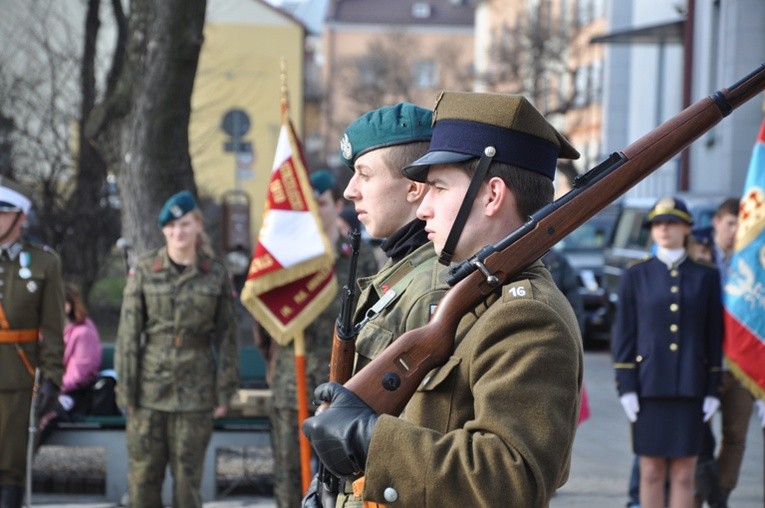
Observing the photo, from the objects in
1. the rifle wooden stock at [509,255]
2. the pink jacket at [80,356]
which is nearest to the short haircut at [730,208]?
the pink jacket at [80,356]

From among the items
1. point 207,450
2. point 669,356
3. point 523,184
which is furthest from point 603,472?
point 523,184

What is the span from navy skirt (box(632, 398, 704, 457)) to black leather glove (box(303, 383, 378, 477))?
4830 mm

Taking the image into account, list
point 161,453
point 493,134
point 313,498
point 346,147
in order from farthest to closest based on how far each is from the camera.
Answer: point 161,453 < point 346,147 < point 313,498 < point 493,134

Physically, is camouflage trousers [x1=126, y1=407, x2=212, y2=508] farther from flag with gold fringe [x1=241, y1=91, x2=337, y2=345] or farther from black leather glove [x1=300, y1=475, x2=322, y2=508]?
black leather glove [x1=300, y1=475, x2=322, y2=508]

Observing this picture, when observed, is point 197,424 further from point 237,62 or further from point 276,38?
point 276,38

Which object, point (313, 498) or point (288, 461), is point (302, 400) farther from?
point (313, 498)

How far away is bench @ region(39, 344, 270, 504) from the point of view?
8.30 metres

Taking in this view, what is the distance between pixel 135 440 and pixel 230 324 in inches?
33.8

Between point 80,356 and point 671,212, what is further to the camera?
point 80,356

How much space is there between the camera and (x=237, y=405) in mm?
8281

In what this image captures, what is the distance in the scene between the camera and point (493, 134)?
8.83ft

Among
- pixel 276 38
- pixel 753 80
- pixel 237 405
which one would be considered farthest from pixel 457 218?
pixel 276 38

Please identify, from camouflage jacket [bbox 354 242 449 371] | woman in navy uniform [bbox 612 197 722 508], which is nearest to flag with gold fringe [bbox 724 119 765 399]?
woman in navy uniform [bbox 612 197 722 508]

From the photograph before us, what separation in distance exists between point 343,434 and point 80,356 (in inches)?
254
